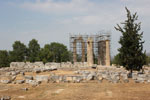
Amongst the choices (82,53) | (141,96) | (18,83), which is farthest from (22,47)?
(141,96)

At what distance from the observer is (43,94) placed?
1279 centimetres

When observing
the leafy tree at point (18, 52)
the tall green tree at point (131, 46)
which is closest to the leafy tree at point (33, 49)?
the leafy tree at point (18, 52)

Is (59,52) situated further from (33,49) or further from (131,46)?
(131,46)

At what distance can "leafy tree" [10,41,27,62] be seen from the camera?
2302 inches

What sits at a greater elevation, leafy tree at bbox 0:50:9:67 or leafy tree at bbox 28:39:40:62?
leafy tree at bbox 28:39:40:62

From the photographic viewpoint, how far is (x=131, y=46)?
18.2 metres

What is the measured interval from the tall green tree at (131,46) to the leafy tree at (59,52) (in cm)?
5009

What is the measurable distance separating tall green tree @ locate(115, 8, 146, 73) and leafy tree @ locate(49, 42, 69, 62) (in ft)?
164

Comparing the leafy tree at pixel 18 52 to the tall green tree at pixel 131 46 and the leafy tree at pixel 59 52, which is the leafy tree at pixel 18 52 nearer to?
the leafy tree at pixel 59 52

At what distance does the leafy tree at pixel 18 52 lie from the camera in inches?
2302

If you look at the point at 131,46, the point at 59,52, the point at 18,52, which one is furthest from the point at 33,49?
the point at 131,46

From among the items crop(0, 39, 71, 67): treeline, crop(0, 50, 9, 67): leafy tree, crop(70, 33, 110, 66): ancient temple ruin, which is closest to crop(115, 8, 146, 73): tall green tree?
crop(70, 33, 110, 66): ancient temple ruin

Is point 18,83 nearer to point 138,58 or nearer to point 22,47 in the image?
point 138,58

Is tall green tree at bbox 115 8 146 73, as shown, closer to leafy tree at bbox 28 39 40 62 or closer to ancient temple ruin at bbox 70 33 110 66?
ancient temple ruin at bbox 70 33 110 66
